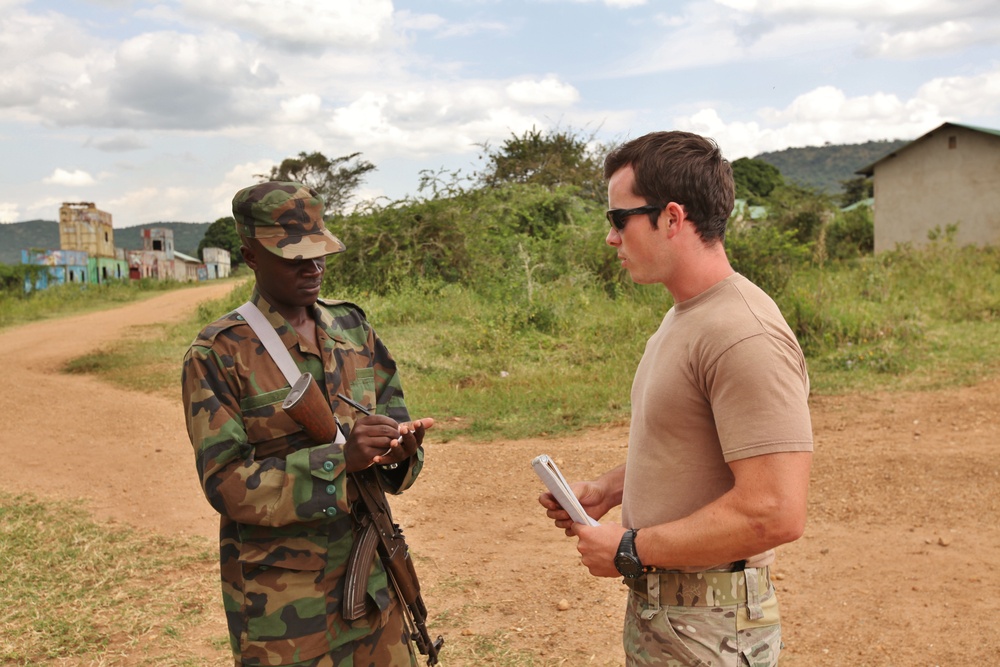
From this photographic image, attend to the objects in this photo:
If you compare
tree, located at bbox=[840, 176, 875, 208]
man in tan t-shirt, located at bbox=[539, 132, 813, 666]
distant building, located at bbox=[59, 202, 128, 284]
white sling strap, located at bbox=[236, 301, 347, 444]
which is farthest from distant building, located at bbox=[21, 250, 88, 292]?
tree, located at bbox=[840, 176, 875, 208]

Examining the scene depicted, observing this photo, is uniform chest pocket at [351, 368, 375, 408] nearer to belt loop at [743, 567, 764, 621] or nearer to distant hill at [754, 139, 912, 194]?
belt loop at [743, 567, 764, 621]

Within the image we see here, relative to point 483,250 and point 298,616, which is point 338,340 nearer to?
point 298,616

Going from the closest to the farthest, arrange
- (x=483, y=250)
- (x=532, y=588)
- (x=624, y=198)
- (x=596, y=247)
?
(x=624, y=198)
(x=532, y=588)
(x=596, y=247)
(x=483, y=250)

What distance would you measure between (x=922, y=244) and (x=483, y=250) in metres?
12.6

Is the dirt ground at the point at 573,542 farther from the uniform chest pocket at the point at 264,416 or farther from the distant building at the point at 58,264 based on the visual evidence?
the distant building at the point at 58,264

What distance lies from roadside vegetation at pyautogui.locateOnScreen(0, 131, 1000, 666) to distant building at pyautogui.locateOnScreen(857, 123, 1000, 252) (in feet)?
19.3

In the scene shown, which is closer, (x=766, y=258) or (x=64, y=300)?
(x=766, y=258)

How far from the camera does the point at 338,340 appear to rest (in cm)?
231

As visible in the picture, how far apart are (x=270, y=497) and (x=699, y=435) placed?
38.2 inches

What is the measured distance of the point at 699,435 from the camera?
1702 millimetres

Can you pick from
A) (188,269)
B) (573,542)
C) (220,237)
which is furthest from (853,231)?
(220,237)

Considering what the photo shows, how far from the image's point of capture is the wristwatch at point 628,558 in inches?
67.5

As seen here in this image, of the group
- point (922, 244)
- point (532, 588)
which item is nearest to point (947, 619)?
point (532, 588)

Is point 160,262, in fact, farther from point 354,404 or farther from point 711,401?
point 711,401
